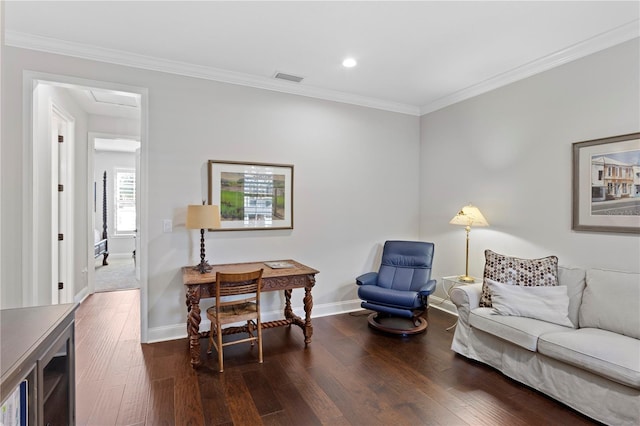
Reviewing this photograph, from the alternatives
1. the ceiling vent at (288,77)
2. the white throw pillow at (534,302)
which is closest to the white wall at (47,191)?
the ceiling vent at (288,77)

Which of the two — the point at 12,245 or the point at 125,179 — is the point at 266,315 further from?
the point at 125,179

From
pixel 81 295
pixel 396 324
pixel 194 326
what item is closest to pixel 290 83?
pixel 194 326

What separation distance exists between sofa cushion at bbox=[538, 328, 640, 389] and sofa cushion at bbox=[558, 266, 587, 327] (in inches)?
9.2

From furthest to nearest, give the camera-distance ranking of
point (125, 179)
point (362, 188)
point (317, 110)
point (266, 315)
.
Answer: point (125, 179) < point (362, 188) < point (317, 110) < point (266, 315)

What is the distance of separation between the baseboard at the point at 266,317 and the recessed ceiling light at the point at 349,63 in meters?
2.75

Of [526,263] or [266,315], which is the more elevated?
[526,263]

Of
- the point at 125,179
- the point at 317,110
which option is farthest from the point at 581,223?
the point at 125,179

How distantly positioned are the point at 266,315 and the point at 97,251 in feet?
15.9

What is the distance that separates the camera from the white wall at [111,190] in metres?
8.04

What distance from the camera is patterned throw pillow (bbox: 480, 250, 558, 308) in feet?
9.47

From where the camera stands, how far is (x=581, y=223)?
9.82 ft

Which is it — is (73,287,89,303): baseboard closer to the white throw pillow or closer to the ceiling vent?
the ceiling vent

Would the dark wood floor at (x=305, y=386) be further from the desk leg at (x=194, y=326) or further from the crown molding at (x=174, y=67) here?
the crown molding at (x=174, y=67)

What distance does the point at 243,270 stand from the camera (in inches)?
132
